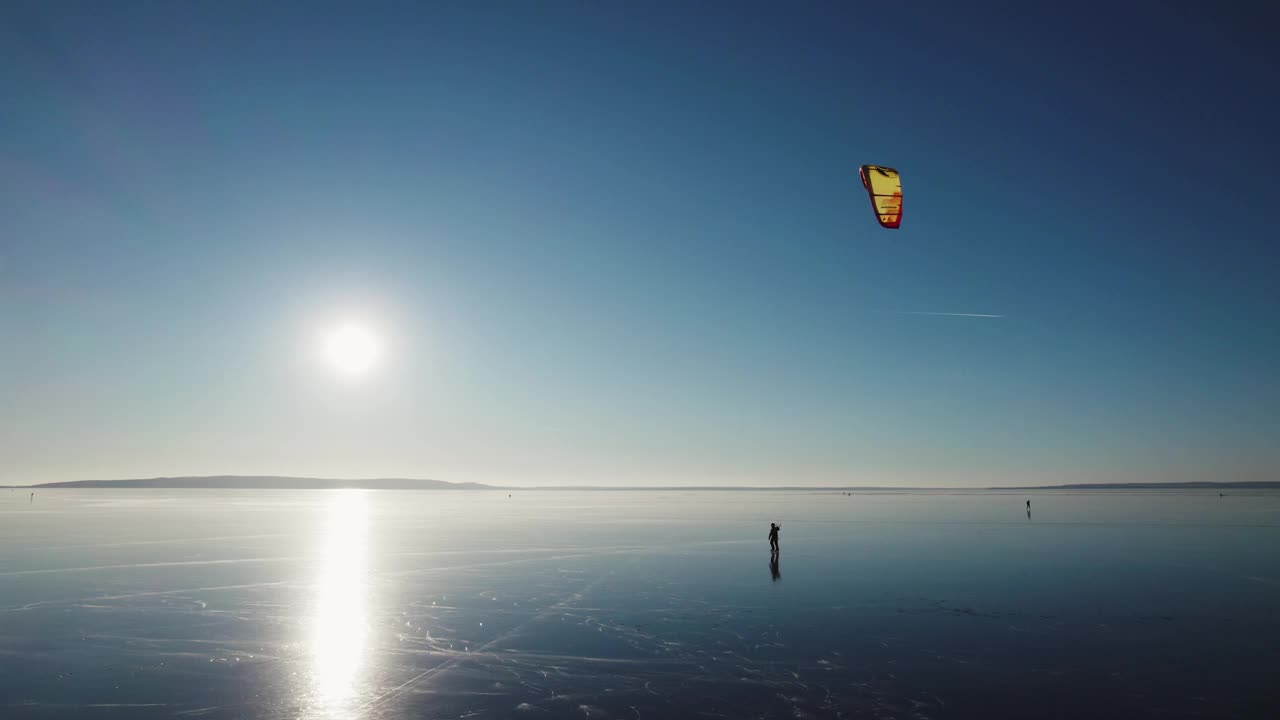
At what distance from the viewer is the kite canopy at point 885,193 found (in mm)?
21516

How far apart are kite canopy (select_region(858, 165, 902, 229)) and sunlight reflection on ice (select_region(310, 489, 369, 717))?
17.4 m

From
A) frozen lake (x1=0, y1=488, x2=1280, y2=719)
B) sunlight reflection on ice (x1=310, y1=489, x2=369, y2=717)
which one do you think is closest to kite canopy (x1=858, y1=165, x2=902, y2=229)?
frozen lake (x1=0, y1=488, x2=1280, y2=719)

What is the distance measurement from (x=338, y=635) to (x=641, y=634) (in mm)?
6380

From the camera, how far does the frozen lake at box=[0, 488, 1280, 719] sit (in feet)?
35.8

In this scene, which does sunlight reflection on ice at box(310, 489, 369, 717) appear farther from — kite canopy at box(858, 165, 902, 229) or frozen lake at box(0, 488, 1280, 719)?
kite canopy at box(858, 165, 902, 229)

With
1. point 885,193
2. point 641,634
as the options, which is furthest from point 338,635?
point 885,193

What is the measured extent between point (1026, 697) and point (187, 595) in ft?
67.3

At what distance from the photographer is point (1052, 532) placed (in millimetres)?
42906

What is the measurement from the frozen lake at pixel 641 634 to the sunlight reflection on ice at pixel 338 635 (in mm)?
69

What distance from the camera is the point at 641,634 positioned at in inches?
603

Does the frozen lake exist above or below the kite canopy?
below

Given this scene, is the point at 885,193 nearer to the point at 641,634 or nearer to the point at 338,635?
the point at 641,634

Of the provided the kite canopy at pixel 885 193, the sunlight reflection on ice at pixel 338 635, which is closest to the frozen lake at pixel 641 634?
the sunlight reflection on ice at pixel 338 635

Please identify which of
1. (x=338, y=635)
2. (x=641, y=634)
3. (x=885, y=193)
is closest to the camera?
(x=641, y=634)
